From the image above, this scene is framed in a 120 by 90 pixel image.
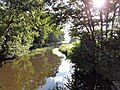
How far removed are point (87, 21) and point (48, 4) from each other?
129 inches

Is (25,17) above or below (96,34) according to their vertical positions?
above

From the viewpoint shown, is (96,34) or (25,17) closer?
(96,34)

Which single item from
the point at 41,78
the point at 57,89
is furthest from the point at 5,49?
the point at 57,89

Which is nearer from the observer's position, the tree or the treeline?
the tree

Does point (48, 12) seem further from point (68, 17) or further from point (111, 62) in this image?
point (111, 62)

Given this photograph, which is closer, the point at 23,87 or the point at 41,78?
the point at 23,87

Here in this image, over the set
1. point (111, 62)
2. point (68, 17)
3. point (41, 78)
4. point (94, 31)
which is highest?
point (68, 17)

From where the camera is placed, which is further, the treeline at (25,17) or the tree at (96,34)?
the treeline at (25,17)

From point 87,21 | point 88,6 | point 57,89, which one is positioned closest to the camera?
point 57,89

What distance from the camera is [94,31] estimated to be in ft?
57.5

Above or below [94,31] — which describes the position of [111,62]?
below

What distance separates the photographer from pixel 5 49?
1127 inches

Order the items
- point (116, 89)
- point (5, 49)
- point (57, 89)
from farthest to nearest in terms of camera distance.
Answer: point (5, 49), point (57, 89), point (116, 89)

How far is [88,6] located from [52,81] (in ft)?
19.9
